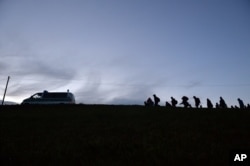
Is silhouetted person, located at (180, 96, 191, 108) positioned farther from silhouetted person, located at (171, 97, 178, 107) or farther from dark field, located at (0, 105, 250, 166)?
dark field, located at (0, 105, 250, 166)

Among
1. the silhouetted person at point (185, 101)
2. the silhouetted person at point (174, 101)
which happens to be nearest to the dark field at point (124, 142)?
the silhouetted person at point (185, 101)

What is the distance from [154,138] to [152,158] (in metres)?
3.98

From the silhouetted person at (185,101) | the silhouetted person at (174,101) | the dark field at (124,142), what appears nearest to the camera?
the dark field at (124,142)

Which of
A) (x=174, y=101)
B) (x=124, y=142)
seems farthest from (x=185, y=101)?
(x=124, y=142)

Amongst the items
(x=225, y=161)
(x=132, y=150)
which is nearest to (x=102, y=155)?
(x=132, y=150)

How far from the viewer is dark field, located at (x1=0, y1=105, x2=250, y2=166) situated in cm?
1162

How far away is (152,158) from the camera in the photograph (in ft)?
38.1

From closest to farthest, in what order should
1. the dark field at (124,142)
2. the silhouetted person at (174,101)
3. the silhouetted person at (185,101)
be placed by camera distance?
the dark field at (124,142) → the silhouetted person at (185,101) → the silhouetted person at (174,101)

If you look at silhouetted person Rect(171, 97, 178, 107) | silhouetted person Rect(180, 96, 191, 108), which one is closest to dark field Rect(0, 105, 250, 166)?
silhouetted person Rect(180, 96, 191, 108)

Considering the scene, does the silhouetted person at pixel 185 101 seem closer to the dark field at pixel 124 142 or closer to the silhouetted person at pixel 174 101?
the silhouetted person at pixel 174 101

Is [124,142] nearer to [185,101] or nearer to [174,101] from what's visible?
[185,101]

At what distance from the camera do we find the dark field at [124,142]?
11625 mm

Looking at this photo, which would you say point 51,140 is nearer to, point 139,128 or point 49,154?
point 49,154

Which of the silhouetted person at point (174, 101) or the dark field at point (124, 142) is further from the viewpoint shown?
the silhouetted person at point (174, 101)
